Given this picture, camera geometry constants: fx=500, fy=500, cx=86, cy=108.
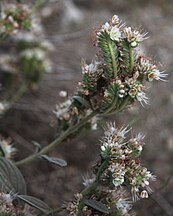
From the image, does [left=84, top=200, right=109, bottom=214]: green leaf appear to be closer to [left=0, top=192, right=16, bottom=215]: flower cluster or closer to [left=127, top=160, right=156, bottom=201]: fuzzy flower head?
[left=127, top=160, right=156, bottom=201]: fuzzy flower head

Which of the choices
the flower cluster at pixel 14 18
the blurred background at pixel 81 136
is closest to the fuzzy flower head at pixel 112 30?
the blurred background at pixel 81 136

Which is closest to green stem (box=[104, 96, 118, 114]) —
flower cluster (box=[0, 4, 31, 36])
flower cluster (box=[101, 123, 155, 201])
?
flower cluster (box=[101, 123, 155, 201])

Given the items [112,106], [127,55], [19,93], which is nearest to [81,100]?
[112,106]

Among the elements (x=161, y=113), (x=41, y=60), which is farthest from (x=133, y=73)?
(x=161, y=113)

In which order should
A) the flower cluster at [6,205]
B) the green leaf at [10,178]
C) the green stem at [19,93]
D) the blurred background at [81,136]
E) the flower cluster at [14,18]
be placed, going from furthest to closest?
the green stem at [19,93]
the blurred background at [81,136]
the flower cluster at [14,18]
the green leaf at [10,178]
the flower cluster at [6,205]

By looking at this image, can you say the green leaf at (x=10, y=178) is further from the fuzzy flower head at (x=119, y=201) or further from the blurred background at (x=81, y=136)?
the blurred background at (x=81, y=136)

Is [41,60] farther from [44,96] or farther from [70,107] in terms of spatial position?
[70,107]

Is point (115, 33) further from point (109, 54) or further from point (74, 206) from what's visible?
point (74, 206)
